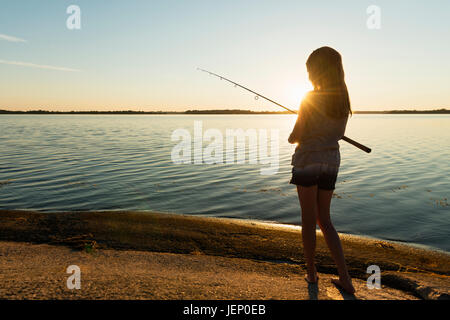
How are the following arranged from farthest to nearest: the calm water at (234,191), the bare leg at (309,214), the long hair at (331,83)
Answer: the calm water at (234,191) → the bare leg at (309,214) → the long hair at (331,83)

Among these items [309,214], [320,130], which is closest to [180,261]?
[309,214]

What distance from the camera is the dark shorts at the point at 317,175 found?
320 cm

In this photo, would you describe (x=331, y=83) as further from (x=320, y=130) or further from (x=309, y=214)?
(x=309, y=214)

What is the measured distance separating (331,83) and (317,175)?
3.12 feet

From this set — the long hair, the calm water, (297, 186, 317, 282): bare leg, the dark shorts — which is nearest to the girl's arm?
the long hair

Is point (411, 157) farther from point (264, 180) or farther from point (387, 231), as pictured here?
point (387, 231)

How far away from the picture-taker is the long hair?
3137mm

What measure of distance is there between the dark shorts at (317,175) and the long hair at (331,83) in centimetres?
55

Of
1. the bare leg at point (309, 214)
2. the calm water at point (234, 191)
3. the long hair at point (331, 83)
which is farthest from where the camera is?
the calm water at point (234, 191)

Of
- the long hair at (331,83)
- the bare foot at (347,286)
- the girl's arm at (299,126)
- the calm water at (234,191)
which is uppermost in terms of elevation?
the long hair at (331,83)

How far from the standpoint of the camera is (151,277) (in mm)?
3699

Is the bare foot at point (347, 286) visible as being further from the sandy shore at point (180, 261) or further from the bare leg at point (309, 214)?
the bare leg at point (309, 214)

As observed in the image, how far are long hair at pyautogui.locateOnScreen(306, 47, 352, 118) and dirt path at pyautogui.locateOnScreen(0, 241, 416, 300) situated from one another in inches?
79.0

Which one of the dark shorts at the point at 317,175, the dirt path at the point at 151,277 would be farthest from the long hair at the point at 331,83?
the dirt path at the point at 151,277
